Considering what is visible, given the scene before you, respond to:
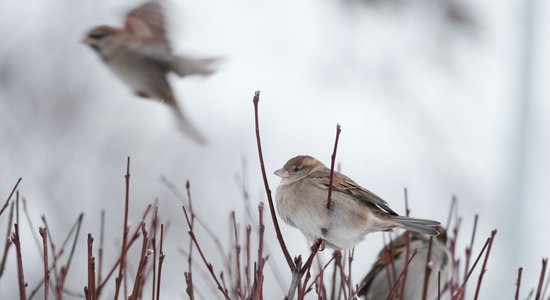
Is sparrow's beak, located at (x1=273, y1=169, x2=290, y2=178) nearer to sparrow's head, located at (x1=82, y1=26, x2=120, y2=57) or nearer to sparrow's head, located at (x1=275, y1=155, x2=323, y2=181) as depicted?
sparrow's head, located at (x1=275, y1=155, x2=323, y2=181)

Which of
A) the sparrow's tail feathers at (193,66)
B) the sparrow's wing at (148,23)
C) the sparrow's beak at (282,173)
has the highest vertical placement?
the sparrow's wing at (148,23)

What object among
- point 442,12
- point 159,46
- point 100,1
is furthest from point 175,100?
point 442,12

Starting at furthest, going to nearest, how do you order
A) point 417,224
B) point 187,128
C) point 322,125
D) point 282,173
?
1. point 322,125
2. point 187,128
3. point 282,173
4. point 417,224

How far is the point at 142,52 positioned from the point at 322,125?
5208 millimetres

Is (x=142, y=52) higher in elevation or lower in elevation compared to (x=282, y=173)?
higher

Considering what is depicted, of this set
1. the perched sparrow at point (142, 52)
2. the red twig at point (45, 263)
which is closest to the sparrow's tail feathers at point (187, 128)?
the perched sparrow at point (142, 52)

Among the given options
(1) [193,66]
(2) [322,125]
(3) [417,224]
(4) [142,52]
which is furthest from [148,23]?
(2) [322,125]

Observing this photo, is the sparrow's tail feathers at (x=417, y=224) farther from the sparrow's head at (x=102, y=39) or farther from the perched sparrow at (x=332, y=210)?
the sparrow's head at (x=102, y=39)

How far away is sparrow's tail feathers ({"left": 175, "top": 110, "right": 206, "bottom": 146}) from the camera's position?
2.11 metres

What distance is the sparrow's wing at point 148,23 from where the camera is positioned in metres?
2.12

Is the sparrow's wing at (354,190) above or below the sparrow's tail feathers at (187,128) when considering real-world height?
below

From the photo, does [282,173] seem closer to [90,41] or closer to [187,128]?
[187,128]

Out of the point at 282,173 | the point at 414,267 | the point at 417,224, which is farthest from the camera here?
the point at 414,267

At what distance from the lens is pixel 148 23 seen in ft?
7.02
